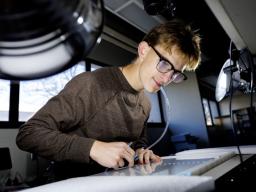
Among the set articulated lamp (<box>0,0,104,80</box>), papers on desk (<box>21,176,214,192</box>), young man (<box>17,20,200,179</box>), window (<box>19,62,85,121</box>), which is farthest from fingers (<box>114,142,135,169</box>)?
window (<box>19,62,85,121</box>)

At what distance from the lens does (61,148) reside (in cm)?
80

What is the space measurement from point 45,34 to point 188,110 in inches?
196

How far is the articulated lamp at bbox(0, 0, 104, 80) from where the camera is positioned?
347 millimetres

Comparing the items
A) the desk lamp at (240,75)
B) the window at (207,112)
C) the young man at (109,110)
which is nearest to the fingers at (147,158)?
the young man at (109,110)

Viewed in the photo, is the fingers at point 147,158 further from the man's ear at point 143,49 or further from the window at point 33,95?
the window at point 33,95

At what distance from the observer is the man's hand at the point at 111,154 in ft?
2.50

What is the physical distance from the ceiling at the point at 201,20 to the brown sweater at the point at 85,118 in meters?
1.04

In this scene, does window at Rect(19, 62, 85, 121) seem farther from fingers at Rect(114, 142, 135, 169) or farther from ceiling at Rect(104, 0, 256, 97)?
fingers at Rect(114, 142, 135, 169)

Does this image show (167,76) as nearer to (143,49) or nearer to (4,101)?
(143,49)

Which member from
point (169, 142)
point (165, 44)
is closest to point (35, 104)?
point (165, 44)

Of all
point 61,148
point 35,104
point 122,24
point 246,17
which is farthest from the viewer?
point 122,24

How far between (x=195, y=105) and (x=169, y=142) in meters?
1.01

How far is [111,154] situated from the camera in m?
0.77

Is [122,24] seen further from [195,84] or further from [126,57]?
[195,84]
